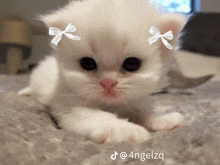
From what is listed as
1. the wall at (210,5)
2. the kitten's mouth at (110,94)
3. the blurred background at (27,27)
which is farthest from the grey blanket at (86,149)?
the wall at (210,5)

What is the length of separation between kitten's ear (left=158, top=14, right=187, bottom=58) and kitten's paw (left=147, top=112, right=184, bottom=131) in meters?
0.24

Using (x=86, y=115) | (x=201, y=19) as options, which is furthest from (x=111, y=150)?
(x=201, y=19)

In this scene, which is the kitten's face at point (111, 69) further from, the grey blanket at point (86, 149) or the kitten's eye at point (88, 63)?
the grey blanket at point (86, 149)

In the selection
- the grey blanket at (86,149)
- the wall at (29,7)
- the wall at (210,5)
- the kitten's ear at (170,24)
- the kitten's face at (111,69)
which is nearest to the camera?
the grey blanket at (86,149)

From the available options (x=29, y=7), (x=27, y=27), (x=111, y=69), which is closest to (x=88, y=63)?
(x=111, y=69)

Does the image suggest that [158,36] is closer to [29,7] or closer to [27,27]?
[27,27]

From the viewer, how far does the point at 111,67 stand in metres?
0.74

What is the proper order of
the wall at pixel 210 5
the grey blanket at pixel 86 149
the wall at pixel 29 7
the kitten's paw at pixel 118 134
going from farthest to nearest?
the wall at pixel 210 5
the wall at pixel 29 7
the kitten's paw at pixel 118 134
the grey blanket at pixel 86 149

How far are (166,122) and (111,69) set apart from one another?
295 millimetres

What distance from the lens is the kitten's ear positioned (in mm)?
821

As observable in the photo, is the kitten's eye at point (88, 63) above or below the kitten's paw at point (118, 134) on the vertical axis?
above

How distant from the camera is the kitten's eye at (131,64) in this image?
744 mm

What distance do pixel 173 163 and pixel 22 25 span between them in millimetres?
3066

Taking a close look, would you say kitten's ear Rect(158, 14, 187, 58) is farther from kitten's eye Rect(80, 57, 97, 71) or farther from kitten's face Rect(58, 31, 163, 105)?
kitten's eye Rect(80, 57, 97, 71)
